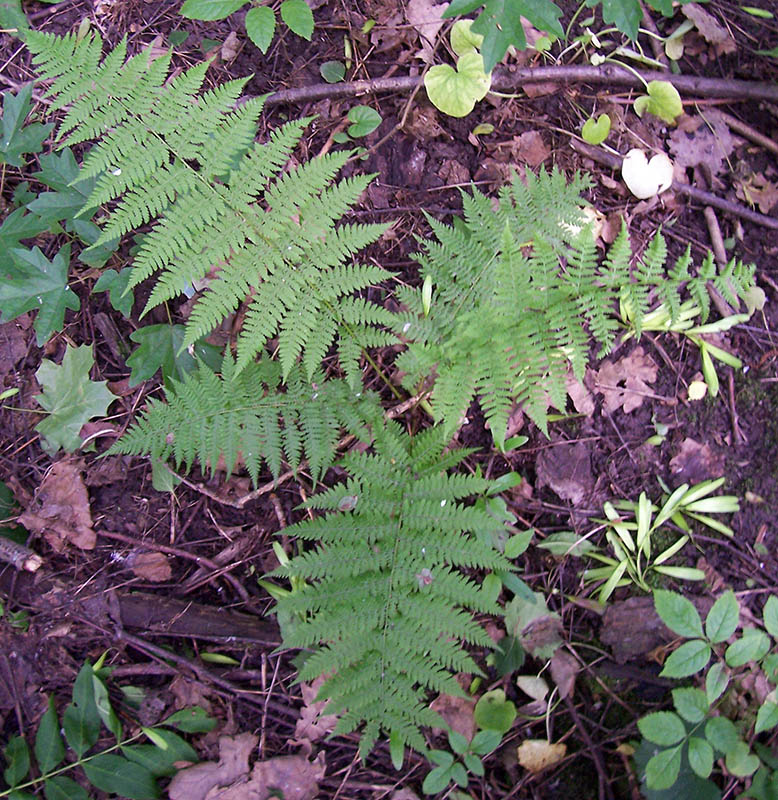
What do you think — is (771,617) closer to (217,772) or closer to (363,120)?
(217,772)

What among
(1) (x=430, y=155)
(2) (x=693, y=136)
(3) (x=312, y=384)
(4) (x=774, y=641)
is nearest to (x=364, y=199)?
(1) (x=430, y=155)

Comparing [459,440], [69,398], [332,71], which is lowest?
[459,440]

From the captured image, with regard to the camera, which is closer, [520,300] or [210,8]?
[520,300]

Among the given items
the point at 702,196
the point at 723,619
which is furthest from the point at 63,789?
the point at 702,196

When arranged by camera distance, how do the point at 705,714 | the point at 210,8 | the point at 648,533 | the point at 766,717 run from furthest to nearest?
the point at 648,533 < the point at 210,8 < the point at 705,714 < the point at 766,717

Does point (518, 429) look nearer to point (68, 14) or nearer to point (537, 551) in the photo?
point (537, 551)
